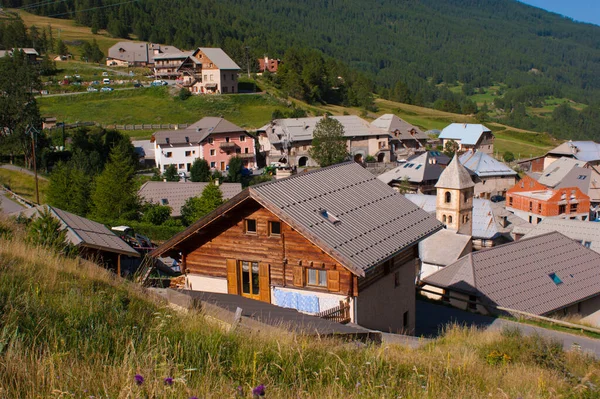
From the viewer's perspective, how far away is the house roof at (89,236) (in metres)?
22.0

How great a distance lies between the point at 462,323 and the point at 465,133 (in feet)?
253

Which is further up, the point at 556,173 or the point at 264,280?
the point at 264,280

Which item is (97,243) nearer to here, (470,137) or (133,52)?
(470,137)

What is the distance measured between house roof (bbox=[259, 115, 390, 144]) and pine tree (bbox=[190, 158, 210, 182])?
1307 centimetres

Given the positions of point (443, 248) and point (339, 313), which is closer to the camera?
point (339, 313)

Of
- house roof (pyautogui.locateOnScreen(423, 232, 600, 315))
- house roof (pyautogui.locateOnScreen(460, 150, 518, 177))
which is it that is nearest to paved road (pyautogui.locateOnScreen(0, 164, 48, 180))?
house roof (pyautogui.locateOnScreen(423, 232, 600, 315))

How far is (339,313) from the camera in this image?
15.9 meters

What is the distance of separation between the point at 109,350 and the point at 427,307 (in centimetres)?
2230

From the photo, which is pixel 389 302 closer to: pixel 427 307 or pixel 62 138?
pixel 427 307

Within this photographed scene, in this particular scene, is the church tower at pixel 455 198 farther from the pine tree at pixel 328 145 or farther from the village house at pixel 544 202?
the pine tree at pixel 328 145

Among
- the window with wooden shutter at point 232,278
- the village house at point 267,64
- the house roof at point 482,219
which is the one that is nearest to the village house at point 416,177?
the house roof at point 482,219

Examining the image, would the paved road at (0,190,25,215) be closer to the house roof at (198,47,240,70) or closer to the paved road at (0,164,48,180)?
the paved road at (0,164,48,180)

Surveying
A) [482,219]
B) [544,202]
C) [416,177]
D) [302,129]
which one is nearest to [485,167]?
[416,177]

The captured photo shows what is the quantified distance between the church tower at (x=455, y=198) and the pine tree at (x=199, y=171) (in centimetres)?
2883
